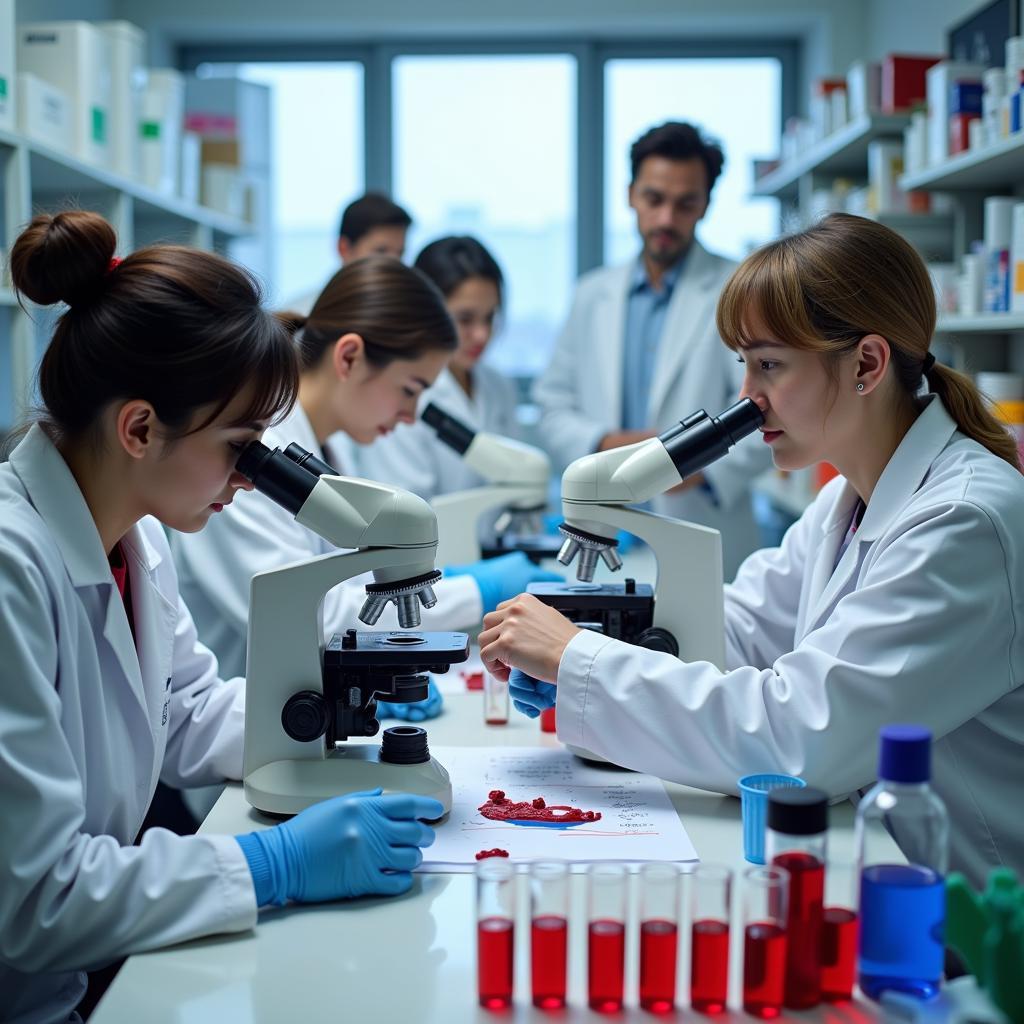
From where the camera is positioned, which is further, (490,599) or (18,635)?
(490,599)

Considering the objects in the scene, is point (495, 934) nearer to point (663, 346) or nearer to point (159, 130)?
point (663, 346)

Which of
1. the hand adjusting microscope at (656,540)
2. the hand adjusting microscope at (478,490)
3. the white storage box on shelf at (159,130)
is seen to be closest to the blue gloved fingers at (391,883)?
the hand adjusting microscope at (656,540)

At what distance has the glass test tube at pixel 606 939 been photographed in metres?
0.93

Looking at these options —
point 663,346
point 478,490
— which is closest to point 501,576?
point 478,490

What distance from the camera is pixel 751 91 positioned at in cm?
547

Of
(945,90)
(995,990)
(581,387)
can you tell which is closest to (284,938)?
(995,990)

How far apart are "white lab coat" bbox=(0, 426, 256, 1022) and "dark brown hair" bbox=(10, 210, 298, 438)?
8 centimetres

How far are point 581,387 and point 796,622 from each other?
214cm

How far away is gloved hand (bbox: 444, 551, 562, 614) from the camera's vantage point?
2.24m

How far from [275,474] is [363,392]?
3.43 ft

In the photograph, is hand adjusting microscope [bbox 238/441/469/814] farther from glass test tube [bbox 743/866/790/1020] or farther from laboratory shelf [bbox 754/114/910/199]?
laboratory shelf [bbox 754/114/910/199]

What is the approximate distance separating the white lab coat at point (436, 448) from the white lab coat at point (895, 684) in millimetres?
1704

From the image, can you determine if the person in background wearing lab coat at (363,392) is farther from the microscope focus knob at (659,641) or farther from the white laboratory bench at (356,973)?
the white laboratory bench at (356,973)

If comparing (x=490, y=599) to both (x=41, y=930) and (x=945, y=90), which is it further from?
(x=945, y=90)
